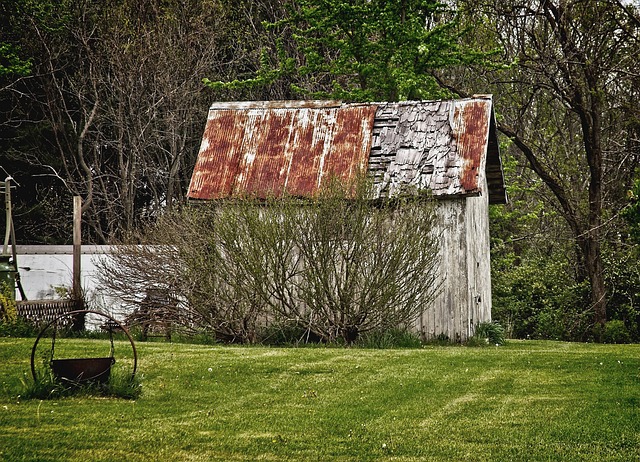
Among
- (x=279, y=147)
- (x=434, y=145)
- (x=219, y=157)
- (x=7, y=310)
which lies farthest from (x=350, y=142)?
(x=7, y=310)

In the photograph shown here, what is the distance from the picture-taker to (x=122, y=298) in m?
18.0

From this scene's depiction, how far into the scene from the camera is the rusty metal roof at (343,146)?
18.8m

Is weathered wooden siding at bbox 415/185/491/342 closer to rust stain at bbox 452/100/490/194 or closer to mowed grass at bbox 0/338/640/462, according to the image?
rust stain at bbox 452/100/490/194

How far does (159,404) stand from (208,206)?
7802mm

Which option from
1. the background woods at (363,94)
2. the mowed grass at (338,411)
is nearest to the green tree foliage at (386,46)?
the background woods at (363,94)

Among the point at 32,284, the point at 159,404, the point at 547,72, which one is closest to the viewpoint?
the point at 159,404

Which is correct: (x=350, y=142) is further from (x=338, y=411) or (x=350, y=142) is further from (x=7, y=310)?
(x=338, y=411)

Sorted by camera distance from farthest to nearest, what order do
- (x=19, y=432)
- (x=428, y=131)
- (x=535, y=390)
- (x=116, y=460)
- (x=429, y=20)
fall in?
(x=429, y=20), (x=428, y=131), (x=535, y=390), (x=19, y=432), (x=116, y=460)

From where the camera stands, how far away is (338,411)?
9609 millimetres

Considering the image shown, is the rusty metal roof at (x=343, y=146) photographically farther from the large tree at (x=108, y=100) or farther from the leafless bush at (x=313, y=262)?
the large tree at (x=108, y=100)

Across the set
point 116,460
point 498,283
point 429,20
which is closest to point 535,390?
point 116,460

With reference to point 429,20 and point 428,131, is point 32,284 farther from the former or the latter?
point 429,20

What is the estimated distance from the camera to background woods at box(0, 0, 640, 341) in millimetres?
24359

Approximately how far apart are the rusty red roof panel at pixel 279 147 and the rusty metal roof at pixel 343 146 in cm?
2
